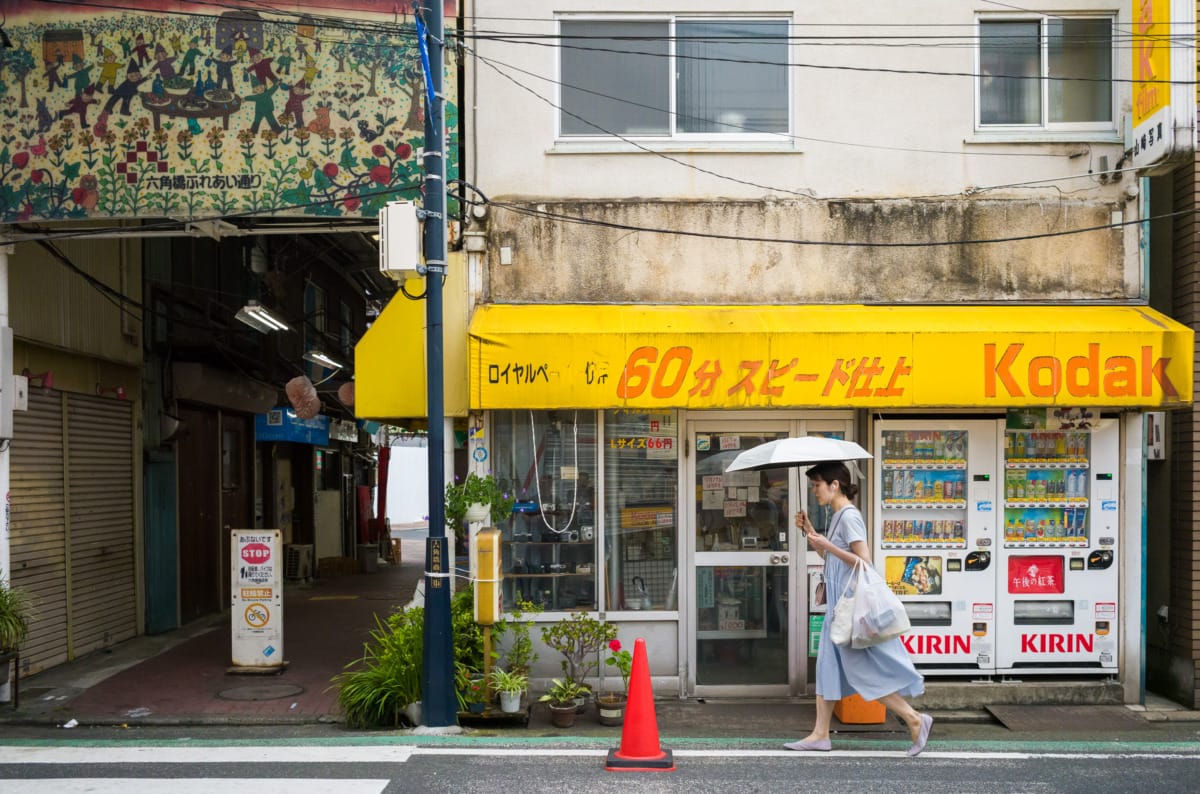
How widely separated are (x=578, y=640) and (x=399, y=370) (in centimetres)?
277

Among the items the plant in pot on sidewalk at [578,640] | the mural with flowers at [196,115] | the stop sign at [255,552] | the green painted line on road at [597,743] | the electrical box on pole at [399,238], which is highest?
the mural with flowers at [196,115]

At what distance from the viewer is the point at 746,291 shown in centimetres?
888

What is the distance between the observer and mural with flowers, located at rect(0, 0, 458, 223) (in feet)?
28.3

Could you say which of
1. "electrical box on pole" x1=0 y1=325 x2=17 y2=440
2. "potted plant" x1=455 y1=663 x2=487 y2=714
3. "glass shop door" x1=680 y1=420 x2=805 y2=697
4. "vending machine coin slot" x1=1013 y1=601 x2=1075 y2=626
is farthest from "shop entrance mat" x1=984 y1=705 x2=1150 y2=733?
"electrical box on pole" x1=0 y1=325 x2=17 y2=440

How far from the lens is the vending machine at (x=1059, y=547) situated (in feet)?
28.3

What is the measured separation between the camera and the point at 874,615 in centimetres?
659

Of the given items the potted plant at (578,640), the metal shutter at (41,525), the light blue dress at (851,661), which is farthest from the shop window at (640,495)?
the metal shutter at (41,525)

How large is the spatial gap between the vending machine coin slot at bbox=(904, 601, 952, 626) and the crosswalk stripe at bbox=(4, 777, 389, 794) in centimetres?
483

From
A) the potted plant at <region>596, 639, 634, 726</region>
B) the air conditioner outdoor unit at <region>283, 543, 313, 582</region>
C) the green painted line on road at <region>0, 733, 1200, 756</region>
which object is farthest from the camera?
the air conditioner outdoor unit at <region>283, 543, 313, 582</region>

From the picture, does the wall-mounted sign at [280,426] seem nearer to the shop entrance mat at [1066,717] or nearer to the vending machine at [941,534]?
the vending machine at [941,534]

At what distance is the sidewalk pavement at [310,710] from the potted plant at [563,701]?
0.25 feet

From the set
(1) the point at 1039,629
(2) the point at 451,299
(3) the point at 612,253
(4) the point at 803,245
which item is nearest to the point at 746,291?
(4) the point at 803,245

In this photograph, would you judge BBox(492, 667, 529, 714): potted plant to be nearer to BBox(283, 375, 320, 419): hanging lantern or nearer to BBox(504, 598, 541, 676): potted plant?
BBox(504, 598, 541, 676): potted plant

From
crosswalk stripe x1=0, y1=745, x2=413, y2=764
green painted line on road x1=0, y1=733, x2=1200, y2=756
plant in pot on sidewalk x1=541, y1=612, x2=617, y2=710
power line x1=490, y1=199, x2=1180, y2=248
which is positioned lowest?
green painted line on road x1=0, y1=733, x2=1200, y2=756
